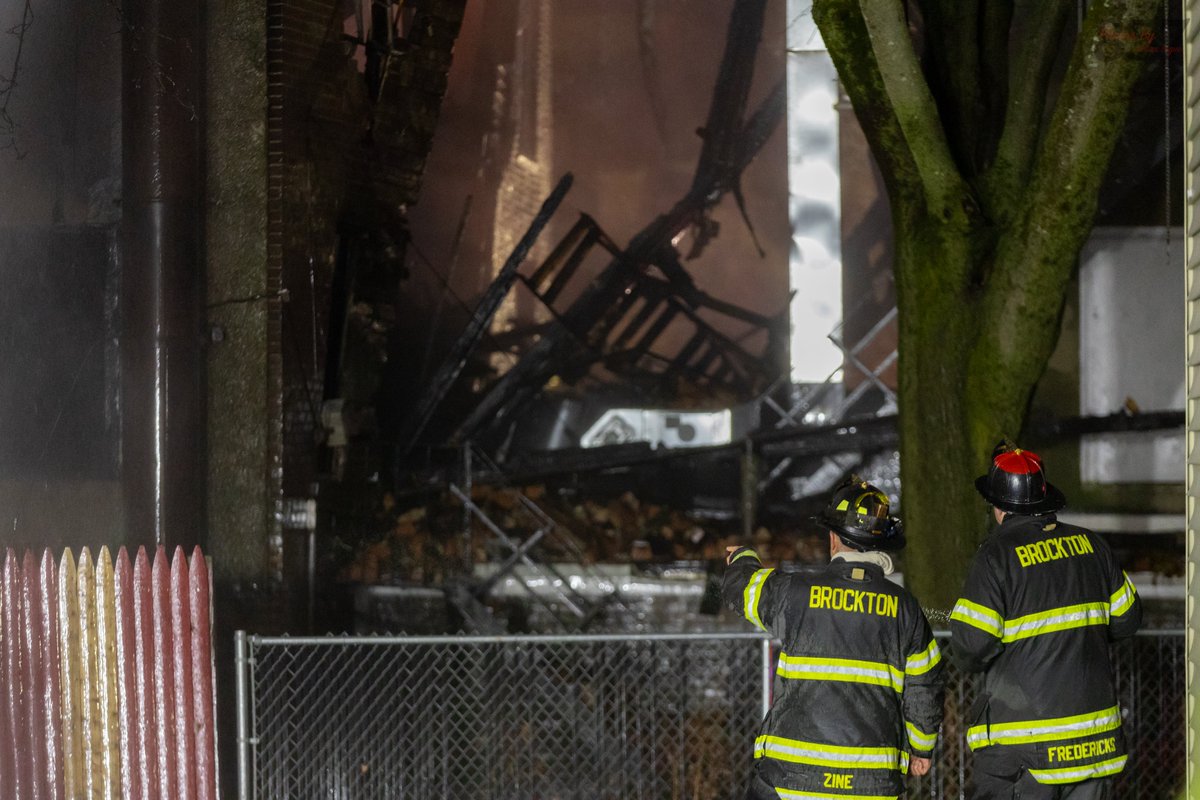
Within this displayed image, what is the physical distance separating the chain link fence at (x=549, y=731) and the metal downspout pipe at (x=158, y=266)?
4.60ft

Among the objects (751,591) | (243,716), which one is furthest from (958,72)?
(243,716)

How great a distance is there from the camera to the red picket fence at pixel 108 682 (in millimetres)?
4258

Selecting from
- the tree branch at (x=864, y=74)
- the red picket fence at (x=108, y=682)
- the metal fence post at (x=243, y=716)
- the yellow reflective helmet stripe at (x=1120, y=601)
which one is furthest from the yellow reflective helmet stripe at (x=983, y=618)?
the red picket fence at (x=108, y=682)

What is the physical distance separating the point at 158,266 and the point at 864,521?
545 cm

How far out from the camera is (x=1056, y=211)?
4.82 meters

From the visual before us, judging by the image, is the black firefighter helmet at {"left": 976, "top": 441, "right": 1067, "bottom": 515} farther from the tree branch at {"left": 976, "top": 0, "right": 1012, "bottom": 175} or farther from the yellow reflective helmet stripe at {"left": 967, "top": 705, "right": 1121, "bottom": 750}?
the tree branch at {"left": 976, "top": 0, "right": 1012, "bottom": 175}

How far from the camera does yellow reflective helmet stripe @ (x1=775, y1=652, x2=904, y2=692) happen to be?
3.35 m

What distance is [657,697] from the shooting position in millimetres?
7348

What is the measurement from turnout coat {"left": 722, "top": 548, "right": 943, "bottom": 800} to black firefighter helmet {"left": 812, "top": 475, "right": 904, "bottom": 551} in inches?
3.0

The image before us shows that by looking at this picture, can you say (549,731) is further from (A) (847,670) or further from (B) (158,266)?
(B) (158,266)

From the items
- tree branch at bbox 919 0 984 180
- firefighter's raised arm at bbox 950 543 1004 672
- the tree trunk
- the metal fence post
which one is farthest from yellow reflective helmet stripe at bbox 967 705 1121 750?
tree branch at bbox 919 0 984 180

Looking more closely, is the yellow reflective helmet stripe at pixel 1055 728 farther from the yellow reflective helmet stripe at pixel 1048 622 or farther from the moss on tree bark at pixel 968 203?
the moss on tree bark at pixel 968 203

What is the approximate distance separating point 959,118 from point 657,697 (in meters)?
4.01

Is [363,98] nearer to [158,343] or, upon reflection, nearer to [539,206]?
[158,343]
